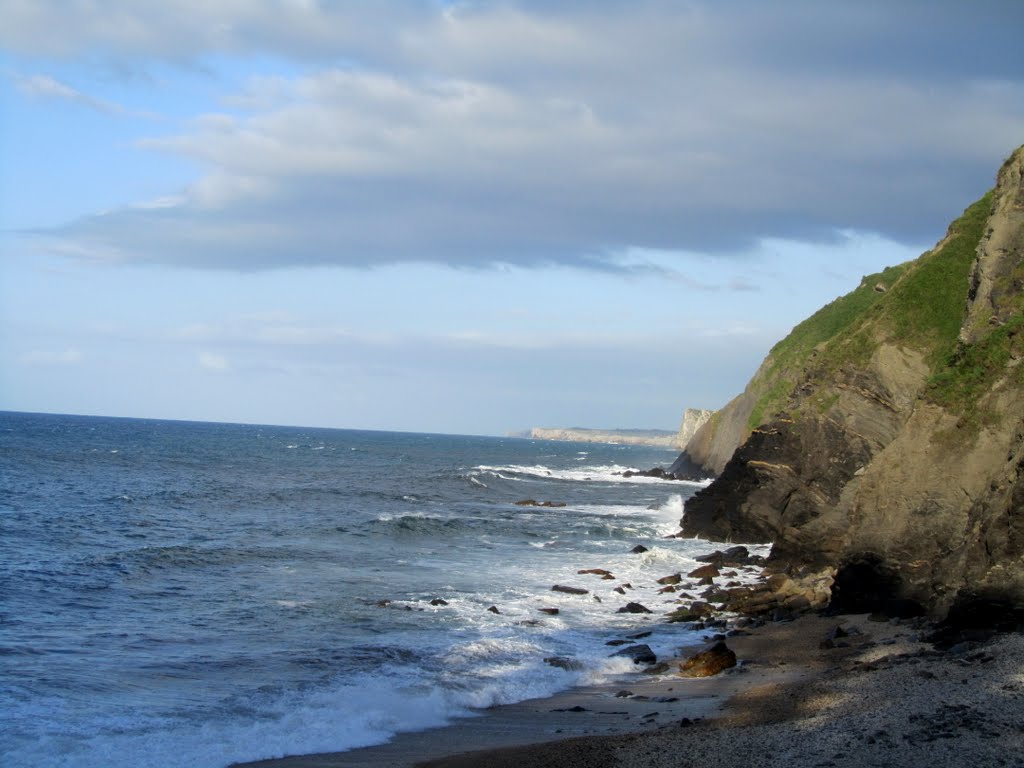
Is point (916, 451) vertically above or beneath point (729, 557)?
above

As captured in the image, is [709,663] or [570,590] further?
[570,590]

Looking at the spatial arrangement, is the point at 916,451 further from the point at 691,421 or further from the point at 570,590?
the point at 691,421

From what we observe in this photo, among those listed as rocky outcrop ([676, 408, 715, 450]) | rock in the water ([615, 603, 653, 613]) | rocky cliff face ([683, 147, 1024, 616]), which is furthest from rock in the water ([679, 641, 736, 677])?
rocky outcrop ([676, 408, 715, 450])

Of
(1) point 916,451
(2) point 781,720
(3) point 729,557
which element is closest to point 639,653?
(2) point 781,720

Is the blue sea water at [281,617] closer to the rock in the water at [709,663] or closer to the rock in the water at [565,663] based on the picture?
the rock in the water at [565,663]

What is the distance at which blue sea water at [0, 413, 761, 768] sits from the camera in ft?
47.2

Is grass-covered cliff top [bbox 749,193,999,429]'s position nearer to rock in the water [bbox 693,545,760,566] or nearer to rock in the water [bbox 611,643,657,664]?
rock in the water [bbox 693,545,760,566]

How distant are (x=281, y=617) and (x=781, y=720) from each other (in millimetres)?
12858

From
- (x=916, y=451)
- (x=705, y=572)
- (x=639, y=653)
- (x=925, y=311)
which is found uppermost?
(x=925, y=311)

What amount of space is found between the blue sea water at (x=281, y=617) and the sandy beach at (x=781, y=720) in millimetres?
1248

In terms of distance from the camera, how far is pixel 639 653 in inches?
757

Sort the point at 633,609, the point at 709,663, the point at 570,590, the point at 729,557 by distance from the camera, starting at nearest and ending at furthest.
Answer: the point at 709,663, the point at 633,609, the point at 570,590, the point at 729,557

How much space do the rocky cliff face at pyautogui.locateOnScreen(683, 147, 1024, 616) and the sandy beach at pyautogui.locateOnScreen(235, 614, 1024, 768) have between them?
1992 millimetres

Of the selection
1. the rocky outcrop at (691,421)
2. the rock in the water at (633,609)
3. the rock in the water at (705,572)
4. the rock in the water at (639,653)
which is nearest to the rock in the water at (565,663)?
the rock in the water at (639,653)
